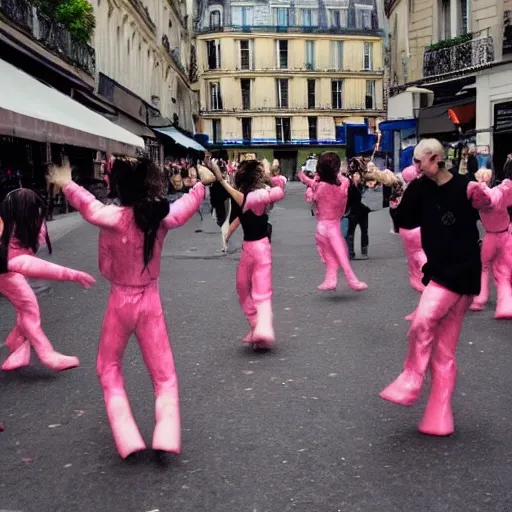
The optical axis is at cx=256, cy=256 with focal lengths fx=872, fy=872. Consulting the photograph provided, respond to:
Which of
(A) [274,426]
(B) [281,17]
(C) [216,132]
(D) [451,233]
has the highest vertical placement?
(B) [281,17]

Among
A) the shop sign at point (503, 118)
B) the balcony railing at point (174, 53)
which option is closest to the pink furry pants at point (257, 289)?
the shop sign at point (503, 118)

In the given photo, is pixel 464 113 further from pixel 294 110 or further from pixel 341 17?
pixel 341 17

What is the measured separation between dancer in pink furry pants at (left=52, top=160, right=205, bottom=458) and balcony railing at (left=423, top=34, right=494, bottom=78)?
69.1 feet

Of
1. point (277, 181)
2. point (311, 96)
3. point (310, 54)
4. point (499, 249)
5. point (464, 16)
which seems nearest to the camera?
point (277, 181)

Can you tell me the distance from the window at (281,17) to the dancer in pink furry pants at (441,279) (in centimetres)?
7104

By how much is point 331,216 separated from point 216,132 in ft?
211

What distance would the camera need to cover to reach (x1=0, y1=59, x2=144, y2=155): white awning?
11.3 meters

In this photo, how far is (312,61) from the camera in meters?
73.6

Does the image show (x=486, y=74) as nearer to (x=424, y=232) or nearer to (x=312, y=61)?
(x=424, y=232)

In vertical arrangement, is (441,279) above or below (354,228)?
above

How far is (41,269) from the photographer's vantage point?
5281 millimetres

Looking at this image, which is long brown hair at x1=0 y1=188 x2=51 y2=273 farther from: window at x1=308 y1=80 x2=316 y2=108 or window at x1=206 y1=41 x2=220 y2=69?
window at x1=308 y1=80 x2=316 y2=108

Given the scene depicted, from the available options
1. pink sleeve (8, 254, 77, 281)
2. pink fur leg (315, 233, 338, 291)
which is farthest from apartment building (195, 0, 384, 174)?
pink sleeve (8, 254, 77, 281)

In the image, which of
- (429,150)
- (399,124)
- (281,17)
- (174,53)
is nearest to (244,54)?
(281,17)
